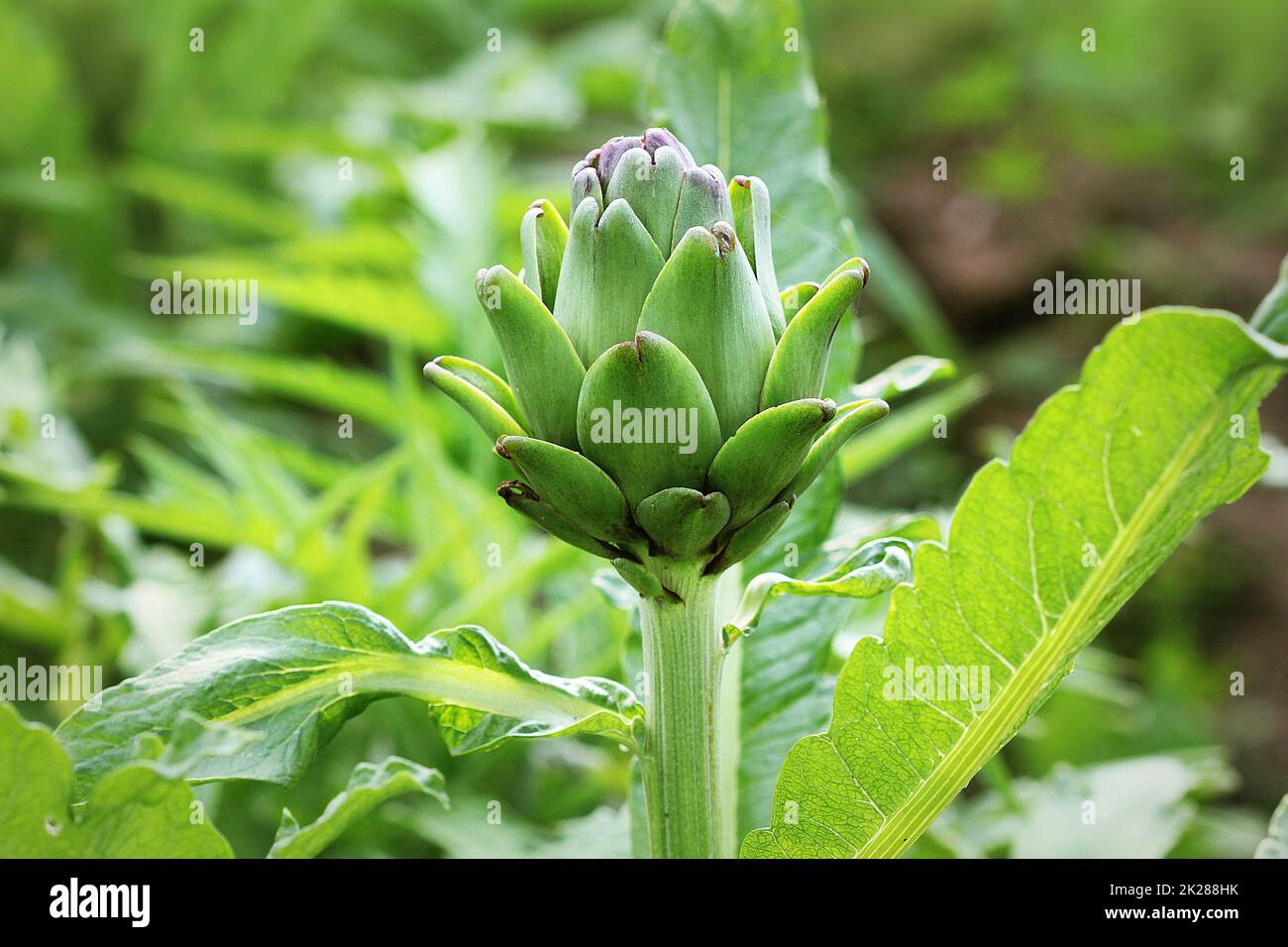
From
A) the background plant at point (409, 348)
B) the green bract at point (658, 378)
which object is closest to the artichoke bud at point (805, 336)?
the green bract at point (658, 378)

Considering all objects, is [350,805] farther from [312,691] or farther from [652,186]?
[652,186]

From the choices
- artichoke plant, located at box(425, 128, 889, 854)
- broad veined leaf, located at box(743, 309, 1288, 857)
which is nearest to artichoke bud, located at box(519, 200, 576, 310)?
artichoke plant, located at box(425, 128, 889, 854)

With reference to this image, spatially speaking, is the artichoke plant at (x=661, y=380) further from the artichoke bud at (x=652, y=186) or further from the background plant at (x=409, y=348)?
the background plant at (x=409, y=348)

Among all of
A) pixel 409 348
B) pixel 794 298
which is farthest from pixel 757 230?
pixel 409 348

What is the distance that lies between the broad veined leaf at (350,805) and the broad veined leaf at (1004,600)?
9 centimetres

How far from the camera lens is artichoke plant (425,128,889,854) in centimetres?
28

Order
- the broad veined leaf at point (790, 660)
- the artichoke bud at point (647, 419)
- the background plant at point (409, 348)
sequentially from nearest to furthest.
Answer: the artichoke bud at point (647, 419)
the broad veined leaf at point (790, 660)
the background plant at point (409, 348)

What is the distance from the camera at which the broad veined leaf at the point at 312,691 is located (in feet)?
1.02

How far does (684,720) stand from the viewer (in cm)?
32

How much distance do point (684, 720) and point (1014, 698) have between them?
85mm

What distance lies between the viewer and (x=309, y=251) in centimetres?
89

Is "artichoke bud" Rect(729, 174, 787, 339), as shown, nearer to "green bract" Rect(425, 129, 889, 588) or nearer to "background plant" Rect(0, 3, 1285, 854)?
"green bract" Rect(425, 129, 889, 588)

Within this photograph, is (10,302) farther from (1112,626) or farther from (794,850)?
(1112,626)
